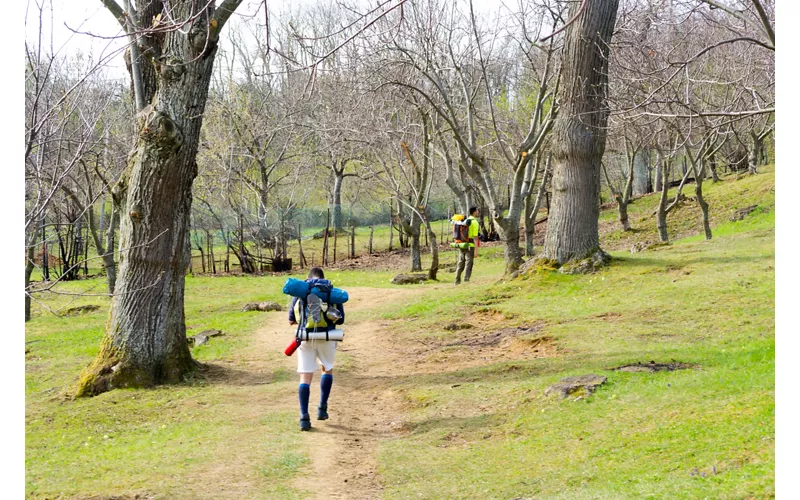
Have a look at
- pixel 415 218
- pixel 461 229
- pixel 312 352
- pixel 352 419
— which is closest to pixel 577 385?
pixel 352 419

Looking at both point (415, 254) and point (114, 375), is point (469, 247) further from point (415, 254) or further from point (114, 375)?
point (114, 375)

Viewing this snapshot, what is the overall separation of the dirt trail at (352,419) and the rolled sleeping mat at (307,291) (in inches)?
61.0

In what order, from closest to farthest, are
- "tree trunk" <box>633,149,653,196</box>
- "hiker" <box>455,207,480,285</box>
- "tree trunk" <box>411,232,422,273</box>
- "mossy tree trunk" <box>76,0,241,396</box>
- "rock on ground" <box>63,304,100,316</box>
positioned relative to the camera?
1. "mossy tree trunk" <box>76,0,241,396</box>
2. "rock on ground" <box>63,304,100,316</box>
3. "hiker" <box>455,207,480,285</box>
4. "tree trunk" <box>411,232,422,273</box>
5. "tree trunk" <box>633,149,653,196</box>

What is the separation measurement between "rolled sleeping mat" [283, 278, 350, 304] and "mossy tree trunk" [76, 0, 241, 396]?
3451mm

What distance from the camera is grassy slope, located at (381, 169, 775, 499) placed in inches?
242

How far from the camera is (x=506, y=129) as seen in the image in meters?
31.7

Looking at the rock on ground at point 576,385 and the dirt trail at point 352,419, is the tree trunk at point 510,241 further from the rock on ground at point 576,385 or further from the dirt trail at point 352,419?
the rock on ground at point 576,385

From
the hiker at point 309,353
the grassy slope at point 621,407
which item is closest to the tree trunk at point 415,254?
the grassy slope at point 621,407

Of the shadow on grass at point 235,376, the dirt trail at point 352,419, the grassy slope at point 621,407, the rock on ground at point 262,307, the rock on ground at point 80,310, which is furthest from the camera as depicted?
the rock on ground at point 80,310

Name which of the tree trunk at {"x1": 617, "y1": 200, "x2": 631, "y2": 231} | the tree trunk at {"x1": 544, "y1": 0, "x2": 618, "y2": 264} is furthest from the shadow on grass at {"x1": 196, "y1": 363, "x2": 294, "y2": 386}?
the tree trunk at {"x1": 617, "y1": 200, "x2": 631, "y2": 231}

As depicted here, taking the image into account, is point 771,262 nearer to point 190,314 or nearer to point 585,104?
point 585,104

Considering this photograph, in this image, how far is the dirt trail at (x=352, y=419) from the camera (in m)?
7.23

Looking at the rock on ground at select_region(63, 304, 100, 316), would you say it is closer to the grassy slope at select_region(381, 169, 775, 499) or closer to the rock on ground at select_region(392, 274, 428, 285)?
the rock on ground at select_region(392, 274, 428, 285)

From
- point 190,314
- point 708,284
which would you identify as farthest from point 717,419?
point 190,314
